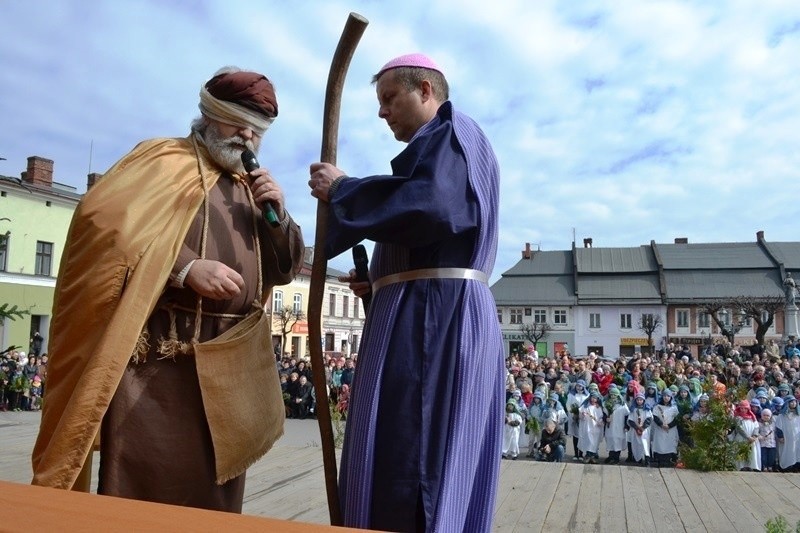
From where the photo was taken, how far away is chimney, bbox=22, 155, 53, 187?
2816cm

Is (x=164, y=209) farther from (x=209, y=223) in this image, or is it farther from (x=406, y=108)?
(x=406, y=108)

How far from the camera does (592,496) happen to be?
486 centimetres

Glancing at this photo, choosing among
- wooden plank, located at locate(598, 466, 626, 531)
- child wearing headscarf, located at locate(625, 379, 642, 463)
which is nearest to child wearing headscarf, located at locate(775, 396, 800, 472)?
child wearing headscarf, located at locate(625, 379, 642, 463)

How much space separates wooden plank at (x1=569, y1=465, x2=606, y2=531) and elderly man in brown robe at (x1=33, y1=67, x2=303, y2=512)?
103 inches

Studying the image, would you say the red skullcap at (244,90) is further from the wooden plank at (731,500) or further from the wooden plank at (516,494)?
the wooden plank at (731,500)

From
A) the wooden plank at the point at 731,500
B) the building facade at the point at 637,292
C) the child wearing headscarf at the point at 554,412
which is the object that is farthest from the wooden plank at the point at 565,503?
the building facade at the point at 637,292

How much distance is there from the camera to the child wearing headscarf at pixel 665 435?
11938 mm

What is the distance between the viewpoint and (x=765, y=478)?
223 inches

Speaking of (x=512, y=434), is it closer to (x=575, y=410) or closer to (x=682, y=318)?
(x=575, y=410)

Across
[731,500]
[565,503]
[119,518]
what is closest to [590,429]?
[731,500]

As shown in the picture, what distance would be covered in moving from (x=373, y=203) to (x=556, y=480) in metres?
4.29

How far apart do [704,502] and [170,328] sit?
4339 millimetres

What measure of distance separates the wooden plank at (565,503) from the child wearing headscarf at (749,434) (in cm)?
635

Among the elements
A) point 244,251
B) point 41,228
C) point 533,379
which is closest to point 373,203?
point 244,251
